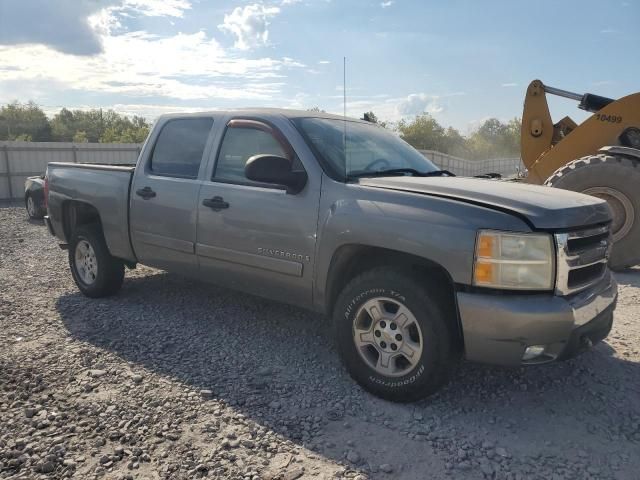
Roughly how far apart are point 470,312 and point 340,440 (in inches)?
40.2

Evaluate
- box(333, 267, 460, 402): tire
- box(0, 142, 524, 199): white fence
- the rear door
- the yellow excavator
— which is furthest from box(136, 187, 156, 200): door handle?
box(0, 142, 524, 199): white fence

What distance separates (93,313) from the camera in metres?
5.05

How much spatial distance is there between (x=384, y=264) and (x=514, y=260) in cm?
85

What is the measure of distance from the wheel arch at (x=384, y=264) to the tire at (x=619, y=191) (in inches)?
183

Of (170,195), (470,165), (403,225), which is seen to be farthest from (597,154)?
(470,165)

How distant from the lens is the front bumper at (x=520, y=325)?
9.36 feet

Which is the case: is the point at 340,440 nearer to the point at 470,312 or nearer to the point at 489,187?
the point at 470,312

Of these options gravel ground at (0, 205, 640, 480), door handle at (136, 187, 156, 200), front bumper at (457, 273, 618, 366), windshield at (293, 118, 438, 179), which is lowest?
gravel ground at (0, 205, 640, 480)

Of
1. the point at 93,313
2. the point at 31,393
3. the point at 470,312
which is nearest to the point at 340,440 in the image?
the point at 470,312

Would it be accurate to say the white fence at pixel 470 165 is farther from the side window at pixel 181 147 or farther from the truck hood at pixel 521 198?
the truck hood at pixel 521 198

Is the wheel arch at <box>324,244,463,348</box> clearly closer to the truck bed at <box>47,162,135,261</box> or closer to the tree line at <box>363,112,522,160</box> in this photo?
the truck bed at <box>47,162,135,261</box>

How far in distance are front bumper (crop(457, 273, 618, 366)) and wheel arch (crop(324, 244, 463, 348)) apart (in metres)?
0.12

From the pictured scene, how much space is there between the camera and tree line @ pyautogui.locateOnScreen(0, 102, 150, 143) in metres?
64.0

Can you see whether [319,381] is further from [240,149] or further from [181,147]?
[181,147]
